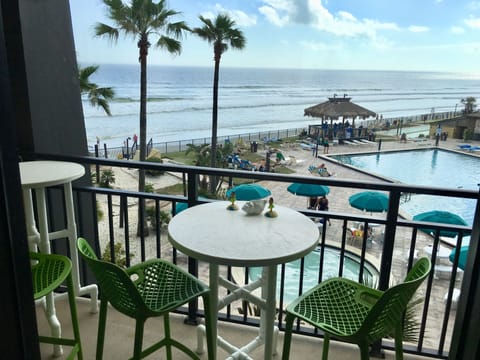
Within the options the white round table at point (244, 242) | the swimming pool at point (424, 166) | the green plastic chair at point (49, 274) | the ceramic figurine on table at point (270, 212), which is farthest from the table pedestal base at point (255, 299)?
the swimming pool at point (424, 166)

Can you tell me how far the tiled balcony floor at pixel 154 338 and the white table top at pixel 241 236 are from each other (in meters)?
0.82

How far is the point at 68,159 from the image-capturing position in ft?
7.40

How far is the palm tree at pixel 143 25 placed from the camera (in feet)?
37.3

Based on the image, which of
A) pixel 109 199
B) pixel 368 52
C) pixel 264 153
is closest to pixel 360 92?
pixel 368 52

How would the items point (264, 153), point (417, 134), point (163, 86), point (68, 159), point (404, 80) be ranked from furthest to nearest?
point (404, 80)
point (163, 86)
point (417, 134)
point (264, 153)
point (68, 159)

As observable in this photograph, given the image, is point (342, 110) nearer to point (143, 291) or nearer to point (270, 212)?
point (270, 212)

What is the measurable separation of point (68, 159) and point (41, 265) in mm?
838

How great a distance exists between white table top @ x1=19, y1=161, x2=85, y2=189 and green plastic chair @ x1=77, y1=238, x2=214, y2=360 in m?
0.45

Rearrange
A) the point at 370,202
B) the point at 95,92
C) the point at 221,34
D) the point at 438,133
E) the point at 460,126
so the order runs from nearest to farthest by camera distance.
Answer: the point at 370,202 → the point at 95,92 → the point at 221,34 → the point at 438,133 → the point at 460,126

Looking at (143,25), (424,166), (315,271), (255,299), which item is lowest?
(424,166)

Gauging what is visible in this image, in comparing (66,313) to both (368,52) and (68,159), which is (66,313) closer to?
(68,159)

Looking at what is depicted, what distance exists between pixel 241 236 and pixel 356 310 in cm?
55

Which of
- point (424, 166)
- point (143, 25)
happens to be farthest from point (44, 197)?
point (424, 166)

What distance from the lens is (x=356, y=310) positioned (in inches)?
60.4
